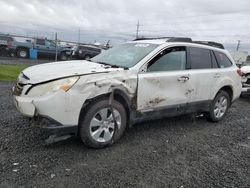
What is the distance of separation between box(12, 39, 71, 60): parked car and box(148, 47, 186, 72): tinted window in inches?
701

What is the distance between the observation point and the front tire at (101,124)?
12.5ft

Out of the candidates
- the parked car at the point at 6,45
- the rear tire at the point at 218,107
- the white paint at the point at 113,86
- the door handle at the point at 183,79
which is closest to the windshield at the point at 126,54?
the white paint at the point at 113,86

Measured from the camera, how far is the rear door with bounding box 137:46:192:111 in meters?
4.37

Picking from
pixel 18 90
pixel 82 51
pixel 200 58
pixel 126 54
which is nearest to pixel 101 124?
pixel 18 90

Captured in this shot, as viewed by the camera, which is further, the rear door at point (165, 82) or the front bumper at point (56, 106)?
the rear door at point (165, 82)

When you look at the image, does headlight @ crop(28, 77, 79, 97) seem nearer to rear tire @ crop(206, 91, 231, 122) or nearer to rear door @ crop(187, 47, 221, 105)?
rear door @ crop(187, 47, 221, 105)

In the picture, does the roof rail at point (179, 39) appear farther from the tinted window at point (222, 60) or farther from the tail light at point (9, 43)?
the tail light at point (9, 43)

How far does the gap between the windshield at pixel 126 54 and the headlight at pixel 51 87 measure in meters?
1.18

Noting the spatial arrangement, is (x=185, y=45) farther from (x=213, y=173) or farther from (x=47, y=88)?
(x=47, y=88)

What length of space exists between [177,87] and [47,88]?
2406 millimetres

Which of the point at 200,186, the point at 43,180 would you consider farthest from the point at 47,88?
the point at 200,186

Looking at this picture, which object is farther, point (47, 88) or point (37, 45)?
point (37, 45)

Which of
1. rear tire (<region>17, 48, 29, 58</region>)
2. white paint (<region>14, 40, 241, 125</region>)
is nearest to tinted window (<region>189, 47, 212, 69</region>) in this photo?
white paint (<region>14, 40, 241, 125</region>)

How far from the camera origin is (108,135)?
4.10 metres
